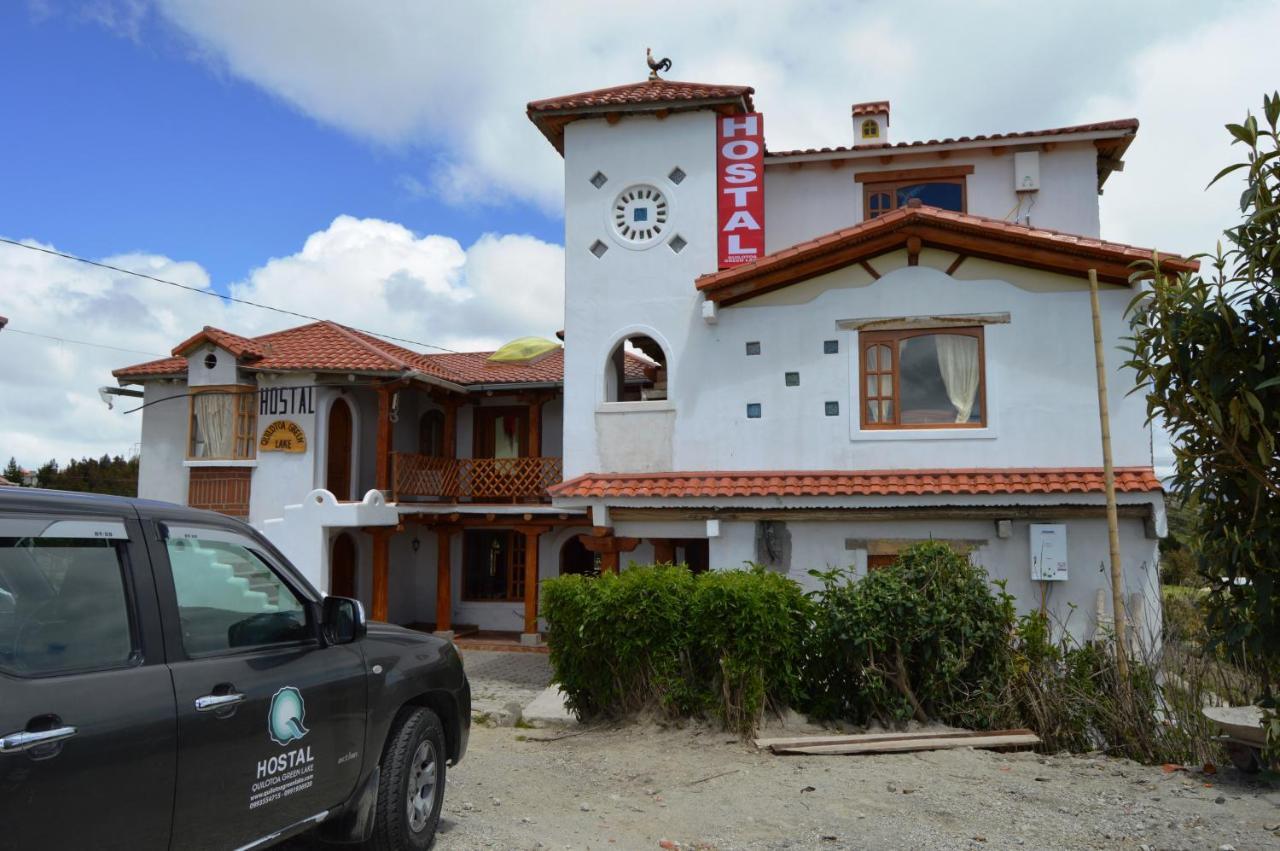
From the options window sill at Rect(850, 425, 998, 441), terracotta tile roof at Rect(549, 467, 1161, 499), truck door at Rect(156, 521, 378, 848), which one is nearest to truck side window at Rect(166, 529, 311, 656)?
truck door at Rect(156, 521, 378, 848)

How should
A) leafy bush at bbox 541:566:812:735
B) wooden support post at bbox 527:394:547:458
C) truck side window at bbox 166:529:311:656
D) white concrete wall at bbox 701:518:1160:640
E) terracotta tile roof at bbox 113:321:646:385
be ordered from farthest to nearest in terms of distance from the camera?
wooden support post at bbox 527:394:547:458 < terracotta tile roof at bbox 113:321:646:385 < white concrete wall at bbox 701:518:1160:640 < leafy bush at bbox 541:566:812:735 < truck side window at bbox 166:529:311:656

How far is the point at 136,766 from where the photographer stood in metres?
3.37

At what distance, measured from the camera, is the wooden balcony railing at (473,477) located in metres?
18.4

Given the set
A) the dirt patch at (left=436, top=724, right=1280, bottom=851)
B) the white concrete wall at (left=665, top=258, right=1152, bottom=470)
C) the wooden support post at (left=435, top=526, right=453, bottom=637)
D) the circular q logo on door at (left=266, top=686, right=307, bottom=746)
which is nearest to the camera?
the circular q logo on door at (left=266, top=686, right=307, bottom=746)

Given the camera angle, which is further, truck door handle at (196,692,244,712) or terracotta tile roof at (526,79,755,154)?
terracotta tile roof at (526,79,755,154)

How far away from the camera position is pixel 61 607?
334cm

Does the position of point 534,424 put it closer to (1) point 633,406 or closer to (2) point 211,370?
(1) point 633,406

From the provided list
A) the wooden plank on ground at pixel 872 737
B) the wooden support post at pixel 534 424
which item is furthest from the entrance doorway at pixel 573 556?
the wooden plank on ground at pixel 872 737

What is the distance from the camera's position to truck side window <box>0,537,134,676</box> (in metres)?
3.18

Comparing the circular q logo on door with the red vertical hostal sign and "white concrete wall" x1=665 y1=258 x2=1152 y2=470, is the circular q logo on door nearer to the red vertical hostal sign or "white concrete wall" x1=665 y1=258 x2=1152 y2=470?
"white concrete wall" x1=665 y1=258 x2=1152 y2=470

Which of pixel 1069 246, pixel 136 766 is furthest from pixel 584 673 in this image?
→ pixel 1069 246

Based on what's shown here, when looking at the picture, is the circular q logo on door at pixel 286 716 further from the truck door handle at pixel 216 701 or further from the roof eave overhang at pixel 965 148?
the roof eave overhang at pixel 965 148

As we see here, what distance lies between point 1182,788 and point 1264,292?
3.94m

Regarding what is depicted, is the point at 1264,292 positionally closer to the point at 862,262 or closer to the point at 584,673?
the point at 584,673
